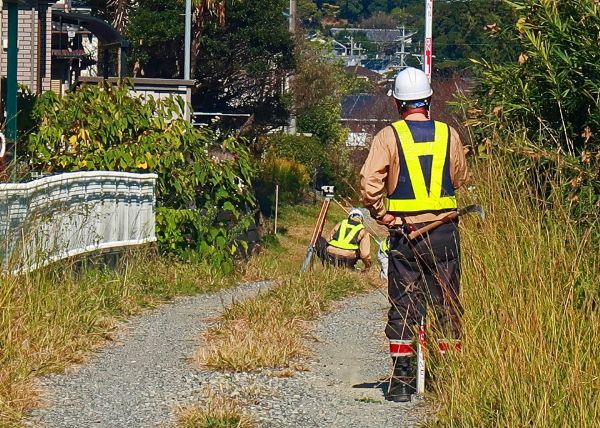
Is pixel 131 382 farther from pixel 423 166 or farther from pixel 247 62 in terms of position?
pixel 247 62

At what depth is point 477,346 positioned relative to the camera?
6.58 m

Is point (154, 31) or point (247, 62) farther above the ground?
point (154, 31)

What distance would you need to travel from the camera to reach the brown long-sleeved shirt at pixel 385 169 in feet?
23.3

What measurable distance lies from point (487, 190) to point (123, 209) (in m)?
6.57

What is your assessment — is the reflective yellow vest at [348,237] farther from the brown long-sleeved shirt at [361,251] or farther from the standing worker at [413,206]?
the standing worker at [413,206]

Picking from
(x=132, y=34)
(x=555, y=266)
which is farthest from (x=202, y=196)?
(x=132, y=34)

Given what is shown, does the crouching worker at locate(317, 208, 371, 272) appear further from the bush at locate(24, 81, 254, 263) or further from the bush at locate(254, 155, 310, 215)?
the bush at locate(254, 155, 310, 215)

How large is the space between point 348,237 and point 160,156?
3.70 metres

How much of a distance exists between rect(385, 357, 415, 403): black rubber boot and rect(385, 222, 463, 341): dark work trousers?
0.14 meters

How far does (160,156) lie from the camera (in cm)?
1543

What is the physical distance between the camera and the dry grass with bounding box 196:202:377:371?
26.7 ft

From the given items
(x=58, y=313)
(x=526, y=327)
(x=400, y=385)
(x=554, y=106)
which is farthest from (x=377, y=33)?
(x=526, y=327)

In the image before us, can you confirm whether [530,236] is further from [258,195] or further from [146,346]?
[258,195]

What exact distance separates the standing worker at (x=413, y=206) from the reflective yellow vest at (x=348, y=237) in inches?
427
